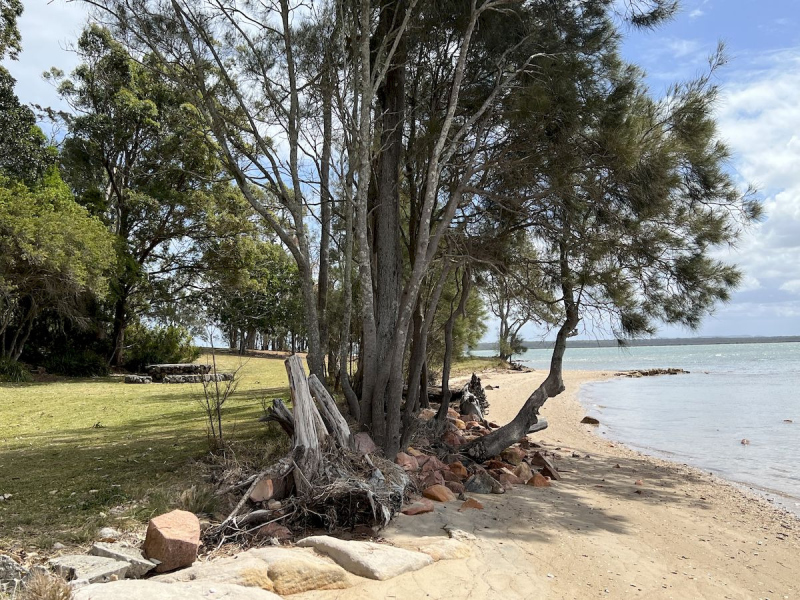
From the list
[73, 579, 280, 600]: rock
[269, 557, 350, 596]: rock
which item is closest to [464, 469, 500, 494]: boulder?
[269, 557, 350, 596]: rock

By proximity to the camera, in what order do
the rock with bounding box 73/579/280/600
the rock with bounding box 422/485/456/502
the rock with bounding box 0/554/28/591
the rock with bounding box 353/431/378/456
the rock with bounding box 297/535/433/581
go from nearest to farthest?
the rock with bounding box 73/579/280/600
the rock with bounding box 0/554/28/591
the rock with bounding box 297/535/433/581
the rock with bounding box 422/485/456/502
the rock with bounding box 353/431/378/456

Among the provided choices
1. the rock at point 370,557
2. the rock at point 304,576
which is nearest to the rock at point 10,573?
the rock at point 304,576

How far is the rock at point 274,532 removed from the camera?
457 cm

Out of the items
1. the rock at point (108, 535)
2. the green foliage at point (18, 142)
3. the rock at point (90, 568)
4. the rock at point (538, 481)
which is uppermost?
the green foliage at point (18, 142)

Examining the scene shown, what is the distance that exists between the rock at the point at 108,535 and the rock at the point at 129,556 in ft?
0.99

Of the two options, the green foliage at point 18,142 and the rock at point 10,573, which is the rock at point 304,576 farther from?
the green foliage at point 18,142

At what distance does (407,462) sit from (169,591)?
4081 mm

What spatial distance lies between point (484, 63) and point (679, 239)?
3.74m

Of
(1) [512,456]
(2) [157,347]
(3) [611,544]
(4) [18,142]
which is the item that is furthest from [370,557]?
(2) [157,347]

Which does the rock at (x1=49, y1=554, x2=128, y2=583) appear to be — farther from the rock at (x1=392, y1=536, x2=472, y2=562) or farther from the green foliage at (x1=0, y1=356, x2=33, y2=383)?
the green foliage at (x1=0, y1=356, x2=33, y2=383)

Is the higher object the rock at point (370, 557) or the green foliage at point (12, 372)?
the green foliage at point (12, 372)

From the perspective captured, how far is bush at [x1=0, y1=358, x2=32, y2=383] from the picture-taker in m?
17.9

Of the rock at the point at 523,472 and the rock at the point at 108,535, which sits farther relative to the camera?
the rock at the point at 523,472

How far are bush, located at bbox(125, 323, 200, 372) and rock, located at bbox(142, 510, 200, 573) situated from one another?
21068mm
